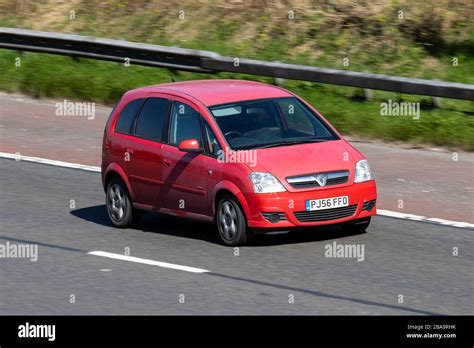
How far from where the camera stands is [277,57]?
2419cm

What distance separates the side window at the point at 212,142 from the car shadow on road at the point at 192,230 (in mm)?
985

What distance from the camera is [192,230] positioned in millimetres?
14023

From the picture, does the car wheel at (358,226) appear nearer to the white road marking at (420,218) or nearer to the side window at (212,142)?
the white road marking at (420,218)

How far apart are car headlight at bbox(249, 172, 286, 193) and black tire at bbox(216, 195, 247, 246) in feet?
1.04

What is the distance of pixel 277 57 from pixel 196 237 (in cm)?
1108

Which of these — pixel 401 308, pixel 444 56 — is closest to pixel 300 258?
pixel 401 308

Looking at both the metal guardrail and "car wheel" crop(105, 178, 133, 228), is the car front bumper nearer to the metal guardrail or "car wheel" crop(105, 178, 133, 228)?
"car wheel" crop(105, 178, 133, 228)

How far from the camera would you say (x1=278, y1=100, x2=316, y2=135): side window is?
44.5 feet

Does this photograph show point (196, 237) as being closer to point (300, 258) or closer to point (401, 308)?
point (300, 258)

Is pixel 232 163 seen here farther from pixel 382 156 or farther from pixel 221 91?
pixel 382 156

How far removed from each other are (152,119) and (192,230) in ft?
4.50

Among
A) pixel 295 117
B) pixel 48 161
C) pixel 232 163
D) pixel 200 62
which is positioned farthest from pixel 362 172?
pixel 200 62

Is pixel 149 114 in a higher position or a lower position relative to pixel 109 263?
higher
